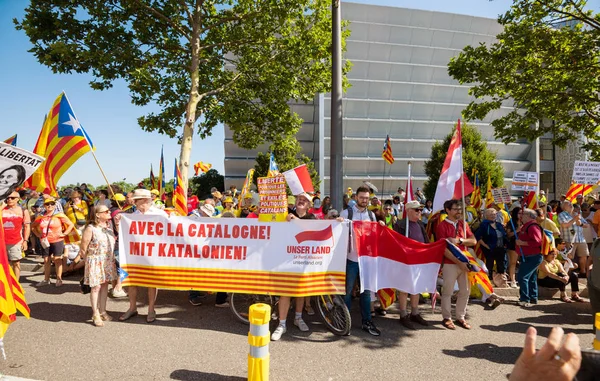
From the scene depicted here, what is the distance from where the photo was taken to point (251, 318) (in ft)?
12.7

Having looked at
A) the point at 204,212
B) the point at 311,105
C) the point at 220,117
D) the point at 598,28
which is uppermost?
the point at 311,105

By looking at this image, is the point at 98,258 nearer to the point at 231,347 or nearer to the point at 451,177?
the point at 231,347

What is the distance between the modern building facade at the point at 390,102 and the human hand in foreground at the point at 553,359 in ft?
115

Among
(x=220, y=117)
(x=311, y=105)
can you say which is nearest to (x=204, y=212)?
(x=220, y=117)

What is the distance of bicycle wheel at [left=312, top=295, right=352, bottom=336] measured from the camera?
559cm

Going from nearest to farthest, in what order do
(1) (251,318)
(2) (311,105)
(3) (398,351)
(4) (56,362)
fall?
1. (1) (251,318)
2. (4) (56,362)
3. (3) (398,351)
4. (2) (311,105)

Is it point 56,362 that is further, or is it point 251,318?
point 56,362

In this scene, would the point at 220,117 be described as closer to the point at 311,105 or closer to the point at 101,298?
the point at 101,298

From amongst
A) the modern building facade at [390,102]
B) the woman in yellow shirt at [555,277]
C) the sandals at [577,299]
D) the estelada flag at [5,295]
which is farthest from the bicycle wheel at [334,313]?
Result: the modern building facade at [390,102]

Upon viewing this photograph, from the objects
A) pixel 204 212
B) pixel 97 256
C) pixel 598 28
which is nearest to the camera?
pixel 97 256

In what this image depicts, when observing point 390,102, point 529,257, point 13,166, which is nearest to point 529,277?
point 529,257

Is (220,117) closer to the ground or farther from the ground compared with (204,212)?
farther from the ground

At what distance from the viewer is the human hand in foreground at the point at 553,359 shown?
55.4 inches

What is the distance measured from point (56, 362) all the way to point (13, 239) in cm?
383
